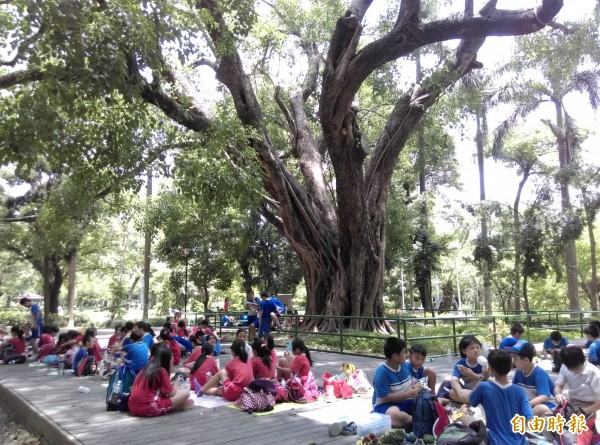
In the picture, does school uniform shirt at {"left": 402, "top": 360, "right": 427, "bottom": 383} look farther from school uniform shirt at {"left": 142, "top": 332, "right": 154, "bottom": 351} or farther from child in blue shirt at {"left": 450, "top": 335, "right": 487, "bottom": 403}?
school uniform shirt at {"left": 142, "top": 332, "right": 154, "bottom": 351}

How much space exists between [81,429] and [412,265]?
20.1m

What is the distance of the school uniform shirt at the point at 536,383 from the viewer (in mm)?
4746

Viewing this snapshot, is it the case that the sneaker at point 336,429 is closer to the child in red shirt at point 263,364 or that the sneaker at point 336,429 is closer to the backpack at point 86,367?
the child in red shirt at point 263,364

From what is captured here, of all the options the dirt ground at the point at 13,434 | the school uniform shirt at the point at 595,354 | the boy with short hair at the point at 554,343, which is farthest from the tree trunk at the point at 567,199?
the dirt ground at the point at 13,434

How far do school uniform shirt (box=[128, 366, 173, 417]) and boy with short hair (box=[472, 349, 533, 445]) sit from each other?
3.61 meters

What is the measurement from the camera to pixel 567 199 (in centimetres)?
2045

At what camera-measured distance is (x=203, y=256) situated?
2506 cm

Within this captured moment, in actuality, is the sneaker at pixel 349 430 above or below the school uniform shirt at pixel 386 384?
below

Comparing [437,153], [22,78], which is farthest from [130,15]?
[437,153]

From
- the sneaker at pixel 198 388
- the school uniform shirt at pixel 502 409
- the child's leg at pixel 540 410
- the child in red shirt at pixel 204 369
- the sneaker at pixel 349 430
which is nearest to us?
the school uniform shirt at pixel 502 409

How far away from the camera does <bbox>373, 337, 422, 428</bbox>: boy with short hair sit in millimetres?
4890

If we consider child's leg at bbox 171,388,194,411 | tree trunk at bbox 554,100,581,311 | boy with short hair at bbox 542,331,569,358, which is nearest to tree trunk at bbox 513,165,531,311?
tree trunk at bbox 554,100,581,311

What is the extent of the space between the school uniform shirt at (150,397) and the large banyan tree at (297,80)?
138 inches

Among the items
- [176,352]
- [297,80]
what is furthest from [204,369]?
[297,80]
